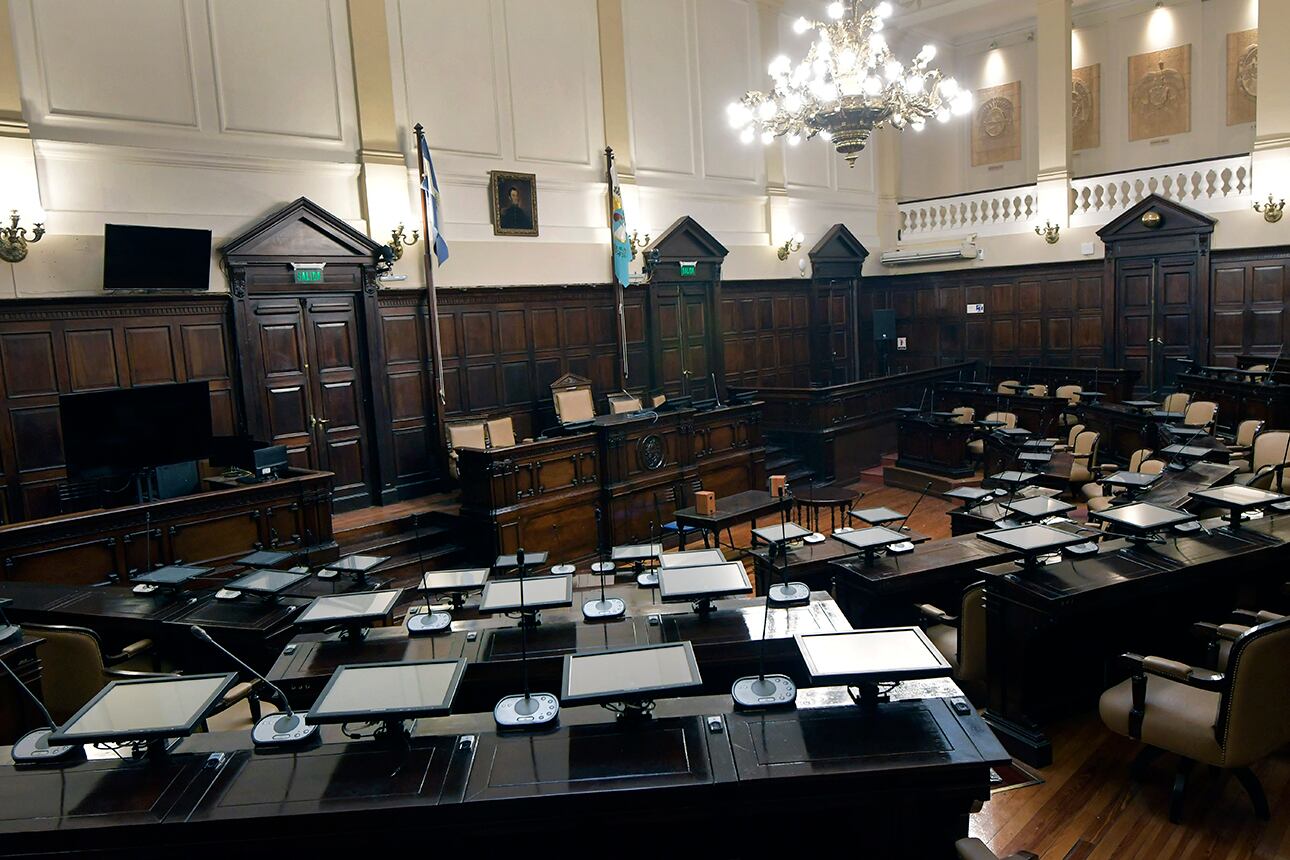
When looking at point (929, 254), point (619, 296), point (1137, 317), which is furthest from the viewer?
point (929, 254)

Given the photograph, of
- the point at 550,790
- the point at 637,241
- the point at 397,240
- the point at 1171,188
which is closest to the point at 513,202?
the point at 397,240

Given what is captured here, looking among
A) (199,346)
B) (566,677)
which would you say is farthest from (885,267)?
(566,677)

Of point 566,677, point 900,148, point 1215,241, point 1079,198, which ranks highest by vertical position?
point 900,148

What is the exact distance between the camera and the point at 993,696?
3967mm

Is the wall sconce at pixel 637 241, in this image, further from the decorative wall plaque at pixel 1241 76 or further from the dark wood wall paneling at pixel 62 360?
the decorative wall plaque at pixel 1241 76

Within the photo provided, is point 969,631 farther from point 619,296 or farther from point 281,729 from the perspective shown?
point 619,296

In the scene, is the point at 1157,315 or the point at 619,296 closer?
the point at 619,296

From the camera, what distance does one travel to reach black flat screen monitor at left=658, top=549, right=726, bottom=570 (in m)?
3.81

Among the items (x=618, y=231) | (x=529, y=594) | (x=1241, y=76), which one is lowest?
(x=529, y=594)

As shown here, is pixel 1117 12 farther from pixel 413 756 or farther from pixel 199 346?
pixel 413 756

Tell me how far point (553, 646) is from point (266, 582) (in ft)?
5.83

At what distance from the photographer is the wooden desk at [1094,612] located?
3725 mm

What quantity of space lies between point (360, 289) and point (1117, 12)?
1193cm

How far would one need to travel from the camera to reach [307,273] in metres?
7.72
